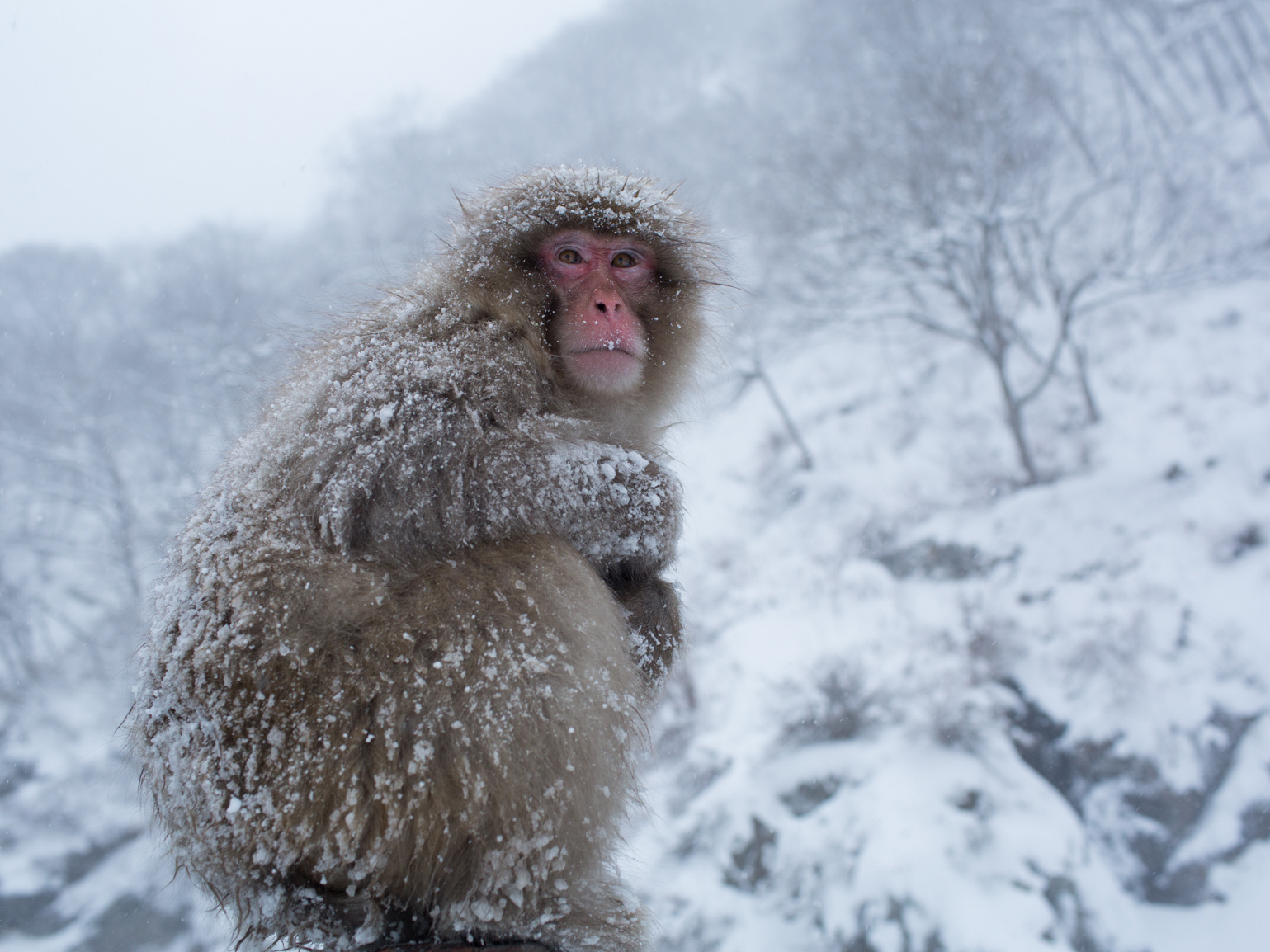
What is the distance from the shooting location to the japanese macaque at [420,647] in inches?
30.7

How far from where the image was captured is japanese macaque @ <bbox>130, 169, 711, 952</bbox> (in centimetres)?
78

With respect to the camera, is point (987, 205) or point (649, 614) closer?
point (649, 614)

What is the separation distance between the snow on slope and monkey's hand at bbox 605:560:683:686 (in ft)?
0.89

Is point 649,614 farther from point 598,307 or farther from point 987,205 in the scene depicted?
point 987,205

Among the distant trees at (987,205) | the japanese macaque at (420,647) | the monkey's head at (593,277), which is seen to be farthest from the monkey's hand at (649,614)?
the distant trees at (987,205)

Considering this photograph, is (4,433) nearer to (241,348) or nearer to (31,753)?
(31,753)

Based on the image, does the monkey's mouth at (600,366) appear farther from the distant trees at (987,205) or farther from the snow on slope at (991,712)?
the distant trees at (987,205)

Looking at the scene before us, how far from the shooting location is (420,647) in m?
0.82

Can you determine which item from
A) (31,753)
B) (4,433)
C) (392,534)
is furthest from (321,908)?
(4,433)

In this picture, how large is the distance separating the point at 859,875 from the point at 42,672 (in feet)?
19.3

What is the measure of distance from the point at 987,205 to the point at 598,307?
7763 mm

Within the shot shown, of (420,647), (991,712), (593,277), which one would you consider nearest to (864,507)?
(991,712)

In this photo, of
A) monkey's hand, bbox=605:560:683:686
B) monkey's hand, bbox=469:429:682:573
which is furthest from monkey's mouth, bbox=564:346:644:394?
monkey's hand, bbox=605:560:683:686

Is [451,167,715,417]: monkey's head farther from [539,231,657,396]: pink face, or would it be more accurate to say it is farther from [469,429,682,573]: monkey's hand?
[469,429,682,573]: monkey's hand
